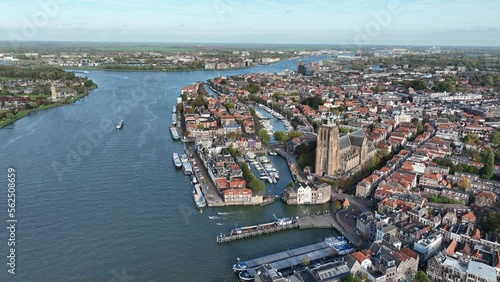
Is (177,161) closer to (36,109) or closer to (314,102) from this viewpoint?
(314,102)

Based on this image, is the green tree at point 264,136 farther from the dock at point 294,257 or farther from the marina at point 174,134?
the dock at point 294,257

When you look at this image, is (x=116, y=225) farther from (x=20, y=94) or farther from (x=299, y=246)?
(x=20, y=94)

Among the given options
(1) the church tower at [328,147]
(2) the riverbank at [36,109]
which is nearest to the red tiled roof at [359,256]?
(1) the church tower at [328,147]

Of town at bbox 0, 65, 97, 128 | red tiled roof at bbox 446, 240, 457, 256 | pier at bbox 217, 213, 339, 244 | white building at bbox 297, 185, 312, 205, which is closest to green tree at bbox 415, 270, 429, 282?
red tiled roof at bbox 446, 240, 457, 256

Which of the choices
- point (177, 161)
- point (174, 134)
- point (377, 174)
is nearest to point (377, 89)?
point (174, 134)

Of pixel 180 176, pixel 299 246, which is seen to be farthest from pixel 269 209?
pixel 180 176

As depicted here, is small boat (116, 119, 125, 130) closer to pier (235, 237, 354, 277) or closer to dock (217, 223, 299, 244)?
dock (217, 223, 299, 244)
